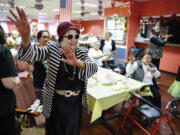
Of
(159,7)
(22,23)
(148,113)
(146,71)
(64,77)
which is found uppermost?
(159,7)

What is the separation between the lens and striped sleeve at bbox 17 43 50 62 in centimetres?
91

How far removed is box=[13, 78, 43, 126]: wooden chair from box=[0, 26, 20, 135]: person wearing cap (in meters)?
0.39

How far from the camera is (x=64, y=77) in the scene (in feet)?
3.88

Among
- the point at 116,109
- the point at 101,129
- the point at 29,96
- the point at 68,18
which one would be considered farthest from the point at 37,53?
the point at 68,18

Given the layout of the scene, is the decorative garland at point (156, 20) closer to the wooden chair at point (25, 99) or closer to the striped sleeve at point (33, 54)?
the wooden chair at point (25, 99)

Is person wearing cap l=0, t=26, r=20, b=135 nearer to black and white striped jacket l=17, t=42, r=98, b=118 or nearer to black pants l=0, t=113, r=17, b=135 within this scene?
black pants l=0, t=113, r=17, b=135

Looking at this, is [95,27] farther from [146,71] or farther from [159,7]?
[146,71]

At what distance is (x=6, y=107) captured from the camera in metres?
1.21

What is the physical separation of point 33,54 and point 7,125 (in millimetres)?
775

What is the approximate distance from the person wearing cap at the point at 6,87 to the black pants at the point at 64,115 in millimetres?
347

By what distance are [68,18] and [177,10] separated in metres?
3.98

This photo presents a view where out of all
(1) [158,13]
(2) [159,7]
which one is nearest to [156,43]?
(1) [158,13]

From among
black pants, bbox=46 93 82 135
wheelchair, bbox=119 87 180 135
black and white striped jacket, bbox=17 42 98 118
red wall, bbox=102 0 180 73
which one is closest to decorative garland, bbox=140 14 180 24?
red wall, bbox=102 0 180 73

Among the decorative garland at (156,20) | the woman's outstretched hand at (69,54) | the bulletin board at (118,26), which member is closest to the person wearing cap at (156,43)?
the decorative garland at (156,20)
